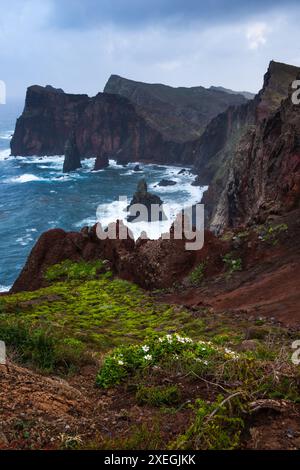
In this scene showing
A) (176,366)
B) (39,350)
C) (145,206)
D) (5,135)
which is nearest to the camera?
(176,366)

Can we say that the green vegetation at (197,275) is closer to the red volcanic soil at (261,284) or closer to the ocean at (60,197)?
the red volcanic soil at (261,284)

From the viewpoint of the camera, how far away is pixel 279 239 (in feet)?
55.9

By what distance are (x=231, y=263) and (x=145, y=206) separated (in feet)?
157

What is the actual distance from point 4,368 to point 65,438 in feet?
6.48

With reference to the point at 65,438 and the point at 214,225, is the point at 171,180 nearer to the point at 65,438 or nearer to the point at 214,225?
the point at 214,225

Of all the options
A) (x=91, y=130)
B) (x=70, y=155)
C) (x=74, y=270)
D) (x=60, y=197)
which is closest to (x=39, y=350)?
(x=74, y=270)

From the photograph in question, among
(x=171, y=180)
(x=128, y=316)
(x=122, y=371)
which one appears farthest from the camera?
(x=171, y=180)

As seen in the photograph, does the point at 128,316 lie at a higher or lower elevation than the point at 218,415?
lower

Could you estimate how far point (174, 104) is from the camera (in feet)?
486

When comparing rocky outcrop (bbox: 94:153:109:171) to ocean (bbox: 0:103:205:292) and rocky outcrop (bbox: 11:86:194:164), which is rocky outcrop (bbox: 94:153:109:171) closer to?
ocean (bbox: 0:103:205:292)

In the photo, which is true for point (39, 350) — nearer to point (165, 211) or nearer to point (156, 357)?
point (156, 357)

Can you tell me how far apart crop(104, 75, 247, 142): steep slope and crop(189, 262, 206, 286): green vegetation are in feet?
317

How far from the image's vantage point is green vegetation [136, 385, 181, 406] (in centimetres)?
584
